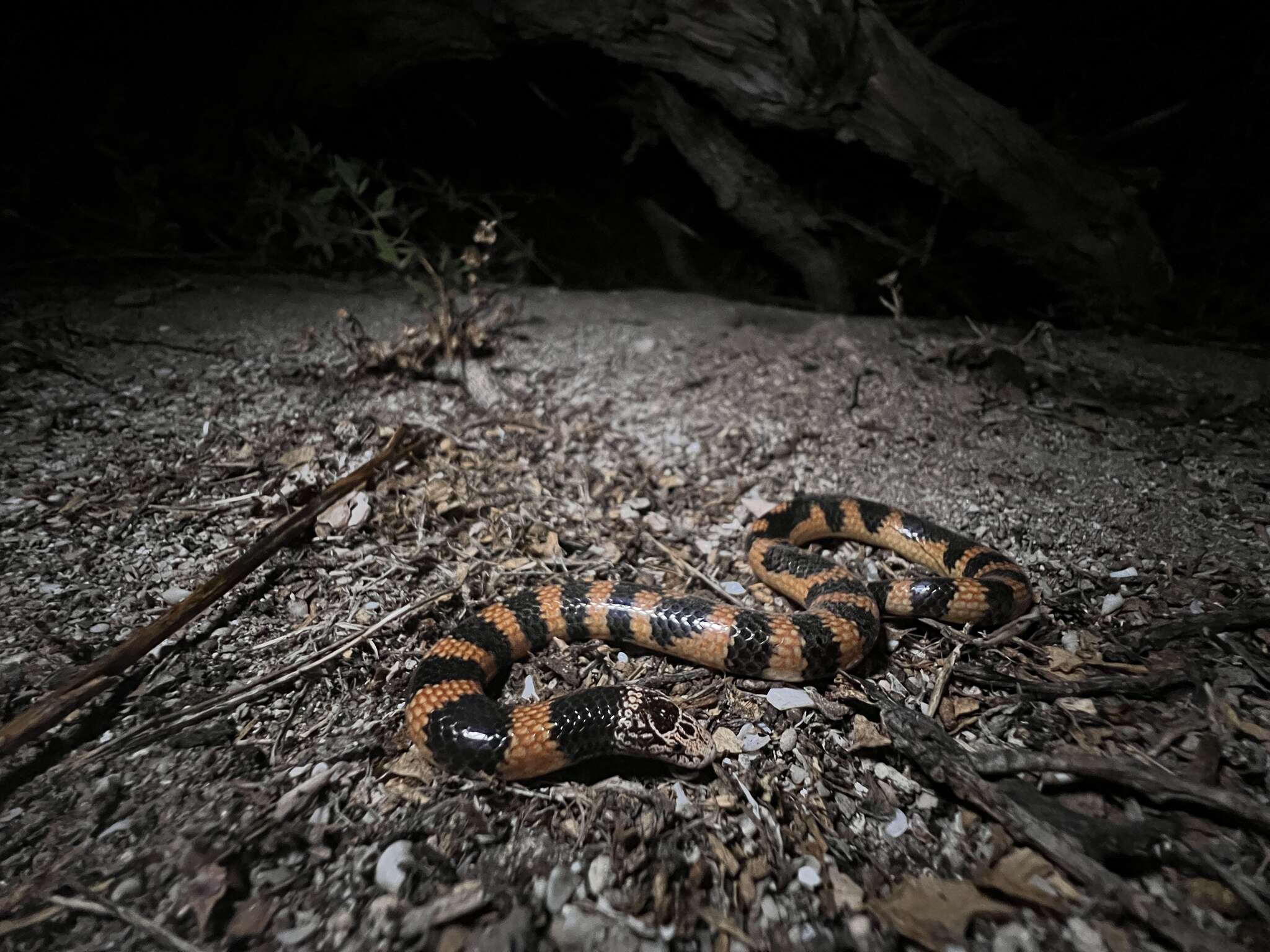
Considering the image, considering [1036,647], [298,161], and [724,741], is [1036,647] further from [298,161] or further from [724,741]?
[298,161]

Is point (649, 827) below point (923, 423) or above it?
below

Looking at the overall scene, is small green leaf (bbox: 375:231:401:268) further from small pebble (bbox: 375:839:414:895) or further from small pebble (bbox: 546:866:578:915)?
small pebble (bbox: 546:866:578:915)

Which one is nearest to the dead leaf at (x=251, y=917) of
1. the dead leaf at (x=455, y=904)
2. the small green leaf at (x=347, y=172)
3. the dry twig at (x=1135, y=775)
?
the dead leaf at (x=455, y=904)

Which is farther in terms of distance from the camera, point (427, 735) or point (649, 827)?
point (427, 735)

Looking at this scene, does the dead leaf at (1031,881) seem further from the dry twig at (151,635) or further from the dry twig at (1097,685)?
the dry twig at (151,635)

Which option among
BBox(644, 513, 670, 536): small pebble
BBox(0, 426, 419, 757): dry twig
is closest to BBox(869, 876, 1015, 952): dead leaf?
BBox(644, 513, 670, 536): small pebble

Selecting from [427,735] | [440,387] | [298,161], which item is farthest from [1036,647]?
[298,161]

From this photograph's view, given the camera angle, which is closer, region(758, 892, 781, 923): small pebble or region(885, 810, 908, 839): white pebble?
region(758, 892, 781, 923): small pebble

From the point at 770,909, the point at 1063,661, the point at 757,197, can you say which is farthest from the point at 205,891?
the point at 757,197
